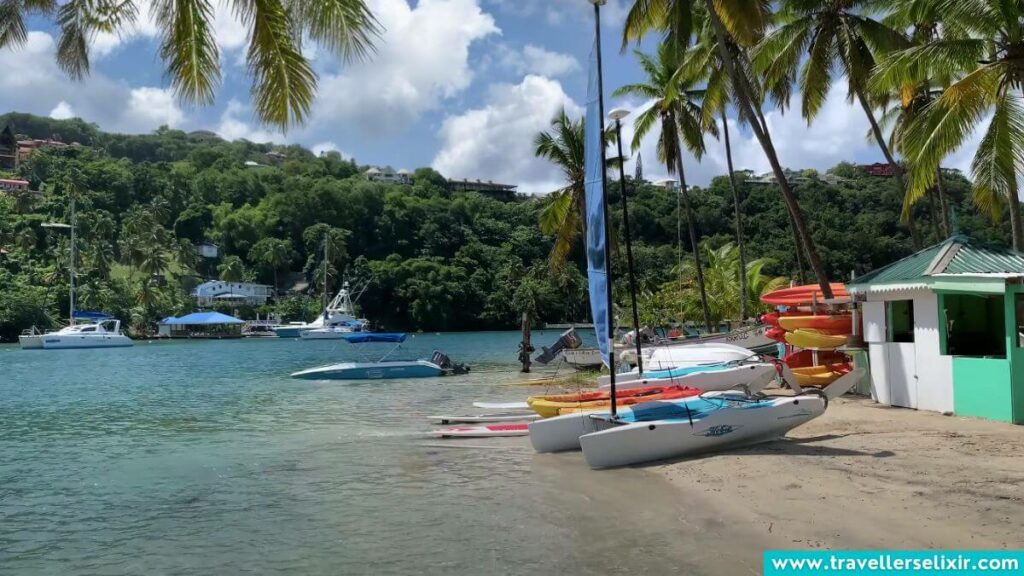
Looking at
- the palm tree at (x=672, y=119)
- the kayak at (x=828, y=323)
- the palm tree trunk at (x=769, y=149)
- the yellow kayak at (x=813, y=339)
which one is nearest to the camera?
the yellow kayak at (x=813, y=339)

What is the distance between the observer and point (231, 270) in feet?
352

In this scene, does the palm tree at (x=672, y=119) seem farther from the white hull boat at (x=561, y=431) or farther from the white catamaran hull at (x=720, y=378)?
the white hull boat at (x=561, y=431)

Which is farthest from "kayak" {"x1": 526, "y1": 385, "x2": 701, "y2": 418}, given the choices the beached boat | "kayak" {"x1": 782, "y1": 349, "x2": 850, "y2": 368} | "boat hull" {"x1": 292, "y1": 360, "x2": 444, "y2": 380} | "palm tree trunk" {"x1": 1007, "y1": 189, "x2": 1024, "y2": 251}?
"boat hull" {"x1": 292, "y1": 360, "x2": 444, "y2": 380}

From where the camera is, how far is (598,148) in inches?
475

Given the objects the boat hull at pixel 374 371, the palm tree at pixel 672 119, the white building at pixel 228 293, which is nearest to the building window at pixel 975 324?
the palm tree at pixel 672 119

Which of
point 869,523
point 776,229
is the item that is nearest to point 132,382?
point 869,523

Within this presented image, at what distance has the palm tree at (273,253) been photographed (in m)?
112

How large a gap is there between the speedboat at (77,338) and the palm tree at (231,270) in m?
32.9

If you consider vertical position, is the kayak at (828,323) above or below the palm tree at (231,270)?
below

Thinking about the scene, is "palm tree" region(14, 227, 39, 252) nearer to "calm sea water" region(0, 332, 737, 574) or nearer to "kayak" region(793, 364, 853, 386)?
"calm sea water" region(0, 332, 737, 574)

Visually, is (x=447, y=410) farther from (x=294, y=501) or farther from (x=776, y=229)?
(x=776, y=229)

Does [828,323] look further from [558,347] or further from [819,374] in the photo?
[558,347]

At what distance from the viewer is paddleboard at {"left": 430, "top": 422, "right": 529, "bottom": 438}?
16172mm

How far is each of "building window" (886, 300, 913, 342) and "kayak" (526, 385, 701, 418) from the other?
433 cm
